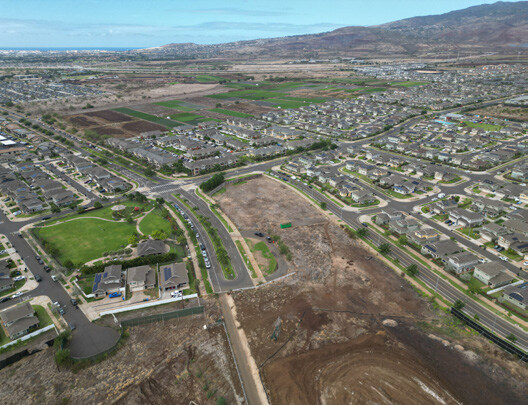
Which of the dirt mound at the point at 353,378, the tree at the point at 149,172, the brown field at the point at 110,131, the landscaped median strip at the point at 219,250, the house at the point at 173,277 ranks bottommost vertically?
the brown field at the point at 110,131


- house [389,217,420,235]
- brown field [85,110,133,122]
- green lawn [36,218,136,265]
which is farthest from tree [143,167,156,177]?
brown field [85,110,133,122]

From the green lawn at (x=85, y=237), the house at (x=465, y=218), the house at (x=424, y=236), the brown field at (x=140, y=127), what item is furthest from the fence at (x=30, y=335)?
the brown field at (x=140, y=127)

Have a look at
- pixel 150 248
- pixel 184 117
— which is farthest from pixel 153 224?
pixel 184 117

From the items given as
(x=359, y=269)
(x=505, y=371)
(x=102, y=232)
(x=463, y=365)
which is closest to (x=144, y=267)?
(x=102, y=232)

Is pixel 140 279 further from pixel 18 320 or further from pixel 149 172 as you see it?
pixel 149 172

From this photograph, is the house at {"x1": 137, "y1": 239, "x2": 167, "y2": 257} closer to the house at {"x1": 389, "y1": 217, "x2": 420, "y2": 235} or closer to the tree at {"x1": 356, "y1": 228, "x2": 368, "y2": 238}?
the tree at {"x1": 356, "y1": 228, "x2": 368, "y2": 238}

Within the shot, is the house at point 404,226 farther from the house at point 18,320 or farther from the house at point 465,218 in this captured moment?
the house at point 18,320
